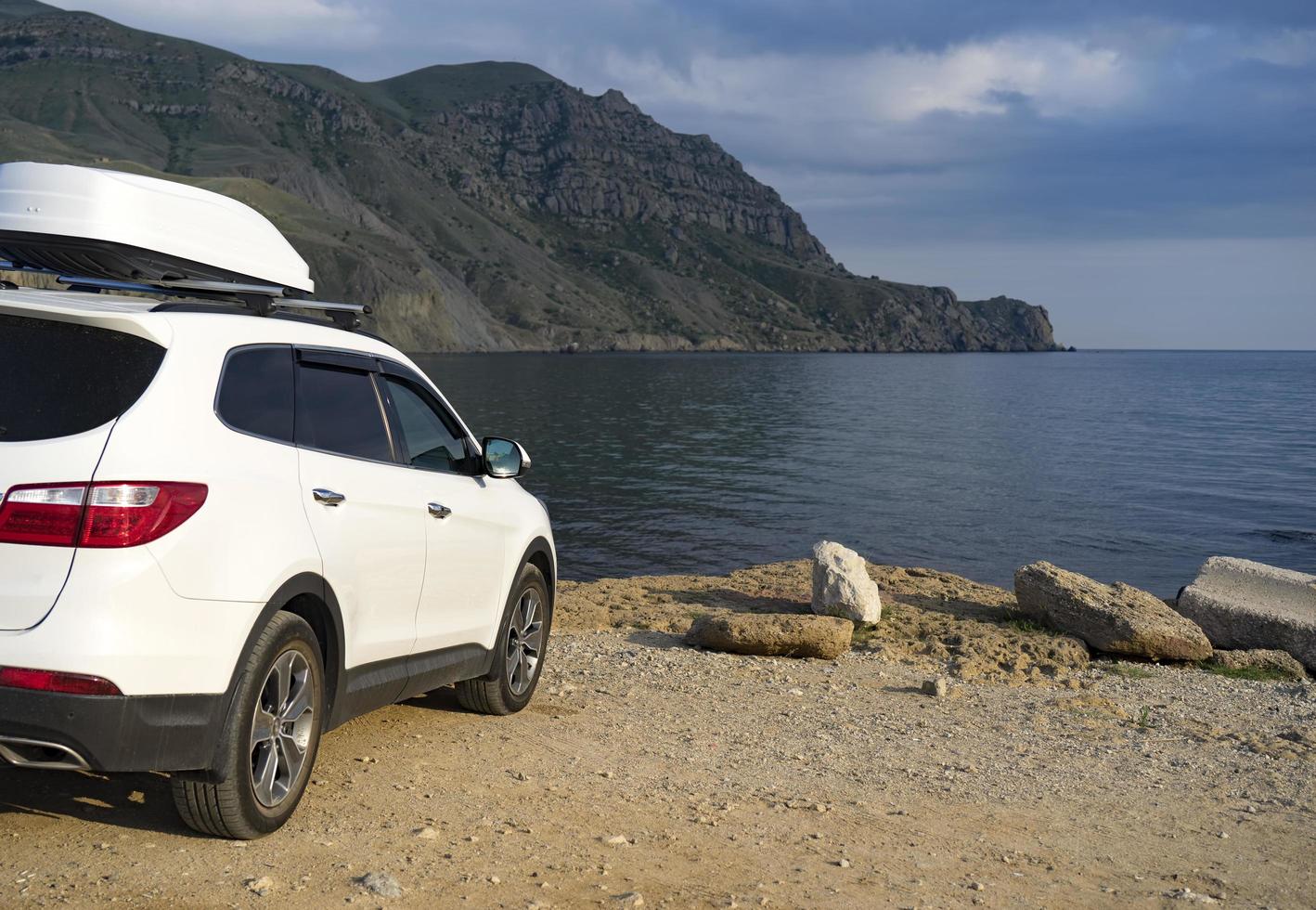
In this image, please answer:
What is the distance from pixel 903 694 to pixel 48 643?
259 inches

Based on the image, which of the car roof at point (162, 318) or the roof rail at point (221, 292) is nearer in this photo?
the car roof at point (162, 318)

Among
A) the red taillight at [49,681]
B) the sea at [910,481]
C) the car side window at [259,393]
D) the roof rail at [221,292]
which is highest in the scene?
the roof rail at [221,292]

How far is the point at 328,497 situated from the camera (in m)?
4.71

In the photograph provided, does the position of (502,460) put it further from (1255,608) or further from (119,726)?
(1255,608)

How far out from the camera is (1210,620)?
1289 centimetres

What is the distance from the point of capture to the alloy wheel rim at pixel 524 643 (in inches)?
276

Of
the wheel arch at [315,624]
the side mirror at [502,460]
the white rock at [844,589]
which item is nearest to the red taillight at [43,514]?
the wheel arch at [315,624]

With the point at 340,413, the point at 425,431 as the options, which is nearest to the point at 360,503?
the point at 340,413

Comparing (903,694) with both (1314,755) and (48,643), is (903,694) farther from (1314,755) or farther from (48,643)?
(48,643)

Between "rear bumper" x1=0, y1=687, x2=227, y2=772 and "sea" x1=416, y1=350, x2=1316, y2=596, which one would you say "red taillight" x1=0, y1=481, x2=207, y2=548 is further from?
"sea" x1=416, y1=350, x2=1316, y2=596

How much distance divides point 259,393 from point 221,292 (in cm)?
92

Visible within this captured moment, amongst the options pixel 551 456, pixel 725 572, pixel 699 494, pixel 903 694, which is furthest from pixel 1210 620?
pixel 551 456

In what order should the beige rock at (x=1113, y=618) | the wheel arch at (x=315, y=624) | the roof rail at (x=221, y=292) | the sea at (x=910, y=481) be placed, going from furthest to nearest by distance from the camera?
the sea at (x=910, y=481) → the beige rock at (x=1113, y=618) → the roof rail at (x=221, y=292) → the wheel arch at (x=315, y=624)

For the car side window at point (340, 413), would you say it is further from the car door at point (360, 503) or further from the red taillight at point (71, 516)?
the red taillight at point (71, 516)
